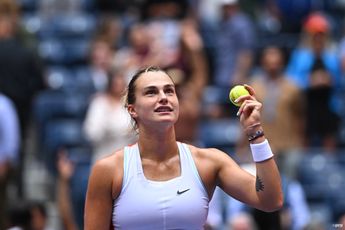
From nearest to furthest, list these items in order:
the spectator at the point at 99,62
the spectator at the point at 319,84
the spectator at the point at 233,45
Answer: the spectator at the point at 319,84
the spectator at the point at 99,62
the spectator at the point at 233,45

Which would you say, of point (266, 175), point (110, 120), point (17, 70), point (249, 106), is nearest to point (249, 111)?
point (249, 106)

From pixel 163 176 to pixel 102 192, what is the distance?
304mm

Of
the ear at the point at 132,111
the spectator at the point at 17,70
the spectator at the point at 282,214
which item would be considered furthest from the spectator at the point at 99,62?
the ear at the point at 132,111

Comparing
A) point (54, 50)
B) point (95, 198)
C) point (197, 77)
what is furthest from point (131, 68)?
point (95, 198)

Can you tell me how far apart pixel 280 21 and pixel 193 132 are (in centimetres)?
756

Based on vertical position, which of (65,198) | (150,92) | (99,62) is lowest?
(65,198)

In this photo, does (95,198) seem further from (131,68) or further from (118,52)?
(118,52)

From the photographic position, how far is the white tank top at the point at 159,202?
5.70 m

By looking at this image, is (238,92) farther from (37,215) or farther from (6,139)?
(6,139)

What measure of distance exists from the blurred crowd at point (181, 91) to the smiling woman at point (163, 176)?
2.17 m

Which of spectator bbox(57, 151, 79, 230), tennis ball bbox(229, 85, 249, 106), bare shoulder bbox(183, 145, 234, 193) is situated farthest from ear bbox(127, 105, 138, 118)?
spectator bbox(57, 151, 79, 230)

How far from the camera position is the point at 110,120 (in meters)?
10.7

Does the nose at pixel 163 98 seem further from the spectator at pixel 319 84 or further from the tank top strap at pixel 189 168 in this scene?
the spectator at pixel 319 84

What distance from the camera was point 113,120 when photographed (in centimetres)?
1063
